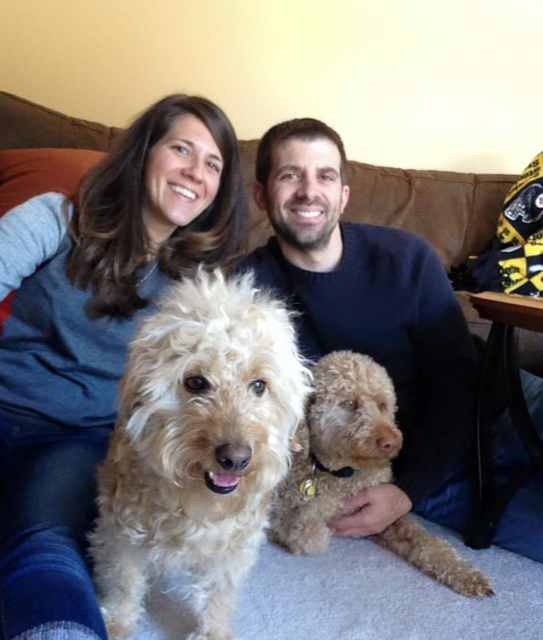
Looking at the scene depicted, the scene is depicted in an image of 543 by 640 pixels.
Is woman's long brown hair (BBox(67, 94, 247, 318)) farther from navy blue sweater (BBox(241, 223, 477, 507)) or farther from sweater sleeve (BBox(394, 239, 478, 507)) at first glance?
sweater sleeve (BBox(394, 239, 478, 507))

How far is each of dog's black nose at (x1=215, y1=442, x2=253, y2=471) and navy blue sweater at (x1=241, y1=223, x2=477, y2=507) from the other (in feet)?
2.77

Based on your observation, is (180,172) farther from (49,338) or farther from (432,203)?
(432,203)

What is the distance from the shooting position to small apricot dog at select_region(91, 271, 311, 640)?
1067 millimetres

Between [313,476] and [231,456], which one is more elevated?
[231,456]

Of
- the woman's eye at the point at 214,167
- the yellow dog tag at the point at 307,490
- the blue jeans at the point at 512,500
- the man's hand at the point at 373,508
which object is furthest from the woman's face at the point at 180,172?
the blue jeans at the point at 512,500

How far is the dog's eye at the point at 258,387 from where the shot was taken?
116cm

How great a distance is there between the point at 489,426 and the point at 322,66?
6.80 ft

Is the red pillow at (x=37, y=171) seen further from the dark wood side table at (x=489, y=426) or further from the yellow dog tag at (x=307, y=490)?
the dark wood side table at (x=489, y=426)

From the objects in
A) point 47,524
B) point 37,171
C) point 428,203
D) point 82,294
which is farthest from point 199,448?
point 428,203

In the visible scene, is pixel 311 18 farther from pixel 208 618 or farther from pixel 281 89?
pixel 208 618

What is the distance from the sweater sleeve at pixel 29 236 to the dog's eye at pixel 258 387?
0.66 meters

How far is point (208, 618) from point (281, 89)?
98.5 inches

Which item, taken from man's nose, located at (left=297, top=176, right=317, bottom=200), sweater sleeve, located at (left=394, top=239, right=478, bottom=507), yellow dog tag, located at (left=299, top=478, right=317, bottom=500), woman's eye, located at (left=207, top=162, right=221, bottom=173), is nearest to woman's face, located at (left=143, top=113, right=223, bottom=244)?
woman's eye, located at (left=207, top=162, right=221, bottom=173)

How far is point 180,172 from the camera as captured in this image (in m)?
1.54
